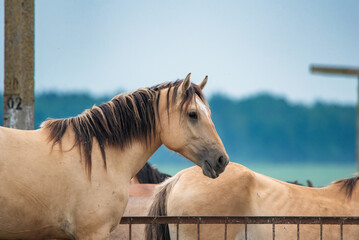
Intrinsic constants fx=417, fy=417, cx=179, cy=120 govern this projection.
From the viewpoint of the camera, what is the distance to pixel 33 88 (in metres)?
4.47

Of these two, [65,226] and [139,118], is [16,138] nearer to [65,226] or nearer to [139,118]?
[65,226]

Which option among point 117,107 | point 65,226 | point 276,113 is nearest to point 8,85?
point 117,107

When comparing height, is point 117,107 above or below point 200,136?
above

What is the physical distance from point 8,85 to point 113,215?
2.51 metres

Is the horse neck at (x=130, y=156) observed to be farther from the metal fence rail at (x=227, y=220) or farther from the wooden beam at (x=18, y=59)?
the wooden beam at (x=18, y=59)

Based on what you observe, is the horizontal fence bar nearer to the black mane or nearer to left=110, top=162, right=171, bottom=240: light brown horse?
left=110, top=162, right=171, bottom=240: light brown horse

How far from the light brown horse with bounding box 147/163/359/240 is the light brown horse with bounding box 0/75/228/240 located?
1102 millimetres

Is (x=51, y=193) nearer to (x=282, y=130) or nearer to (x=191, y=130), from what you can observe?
(x=191, y=130)

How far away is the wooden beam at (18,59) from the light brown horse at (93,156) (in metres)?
1.94

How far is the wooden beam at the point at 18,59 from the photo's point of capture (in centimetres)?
433

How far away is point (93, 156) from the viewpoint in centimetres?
257

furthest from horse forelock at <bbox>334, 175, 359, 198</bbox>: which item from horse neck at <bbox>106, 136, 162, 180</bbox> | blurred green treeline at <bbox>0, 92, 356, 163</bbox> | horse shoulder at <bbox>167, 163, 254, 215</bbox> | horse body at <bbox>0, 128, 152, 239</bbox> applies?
blurred green treeline at <bbox>0, 92, 356, 163</bbox>

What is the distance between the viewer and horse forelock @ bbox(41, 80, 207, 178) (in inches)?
103

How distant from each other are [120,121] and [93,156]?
0.30 metres
